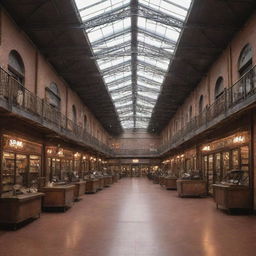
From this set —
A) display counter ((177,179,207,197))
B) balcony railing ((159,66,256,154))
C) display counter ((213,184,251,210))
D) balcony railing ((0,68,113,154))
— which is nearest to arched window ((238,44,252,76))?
balcony railing ((159,66,256,154))

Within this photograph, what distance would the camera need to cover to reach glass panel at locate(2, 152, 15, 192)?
1126 centimetres

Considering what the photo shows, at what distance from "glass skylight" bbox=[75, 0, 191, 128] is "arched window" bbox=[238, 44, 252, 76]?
2592 millimetres

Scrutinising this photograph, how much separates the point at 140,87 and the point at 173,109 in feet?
15.4

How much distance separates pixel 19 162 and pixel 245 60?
9.33 metres

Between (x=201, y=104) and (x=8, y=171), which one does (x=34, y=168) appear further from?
(x=201, y=104)

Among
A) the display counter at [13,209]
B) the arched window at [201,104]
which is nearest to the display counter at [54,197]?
the display counter at [13,209]

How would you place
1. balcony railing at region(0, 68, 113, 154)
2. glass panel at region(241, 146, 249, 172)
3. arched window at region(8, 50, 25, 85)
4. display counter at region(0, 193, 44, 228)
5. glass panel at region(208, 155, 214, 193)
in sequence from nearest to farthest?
display counter at region(0, 193, 44, 228) → balcony railing at region(0, 68, 113, 154) → glass panel at region(241, 146, 249, 172) → arched window at region(8, 50, 25, 85) → glass panel at region(208, 155, 214, 193)

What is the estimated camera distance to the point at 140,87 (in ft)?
90.3

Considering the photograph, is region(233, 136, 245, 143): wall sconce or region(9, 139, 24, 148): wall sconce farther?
region(233, 136, 245, 143): wall sconce

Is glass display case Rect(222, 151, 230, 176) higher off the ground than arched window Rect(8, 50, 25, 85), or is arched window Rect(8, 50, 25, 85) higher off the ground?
arched window Rect(8, 50, 25, 85)

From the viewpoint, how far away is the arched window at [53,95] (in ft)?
55.3

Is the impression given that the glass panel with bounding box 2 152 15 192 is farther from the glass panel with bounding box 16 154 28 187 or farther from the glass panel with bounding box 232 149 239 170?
the glass panel with bounding box 232 149 239 170

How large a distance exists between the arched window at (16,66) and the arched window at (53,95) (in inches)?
115

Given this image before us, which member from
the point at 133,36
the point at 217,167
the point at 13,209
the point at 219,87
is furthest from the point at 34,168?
the point at 219,87
